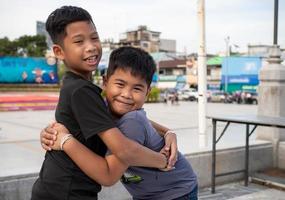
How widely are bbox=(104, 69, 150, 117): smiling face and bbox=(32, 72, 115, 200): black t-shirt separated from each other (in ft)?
0.51

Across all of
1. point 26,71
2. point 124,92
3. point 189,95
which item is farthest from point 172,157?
point 26,71

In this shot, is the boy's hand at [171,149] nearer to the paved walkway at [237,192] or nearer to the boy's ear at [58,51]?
the boy's ear at [58,51]

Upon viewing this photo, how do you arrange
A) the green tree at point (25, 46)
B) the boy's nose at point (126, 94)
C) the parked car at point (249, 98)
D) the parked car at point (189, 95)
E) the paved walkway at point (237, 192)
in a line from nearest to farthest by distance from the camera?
the boy's nose at point (126, 94) → the paved walkway at point (237, 192) → the parked car at point (249, 98) → the parked car at point (189, 95) → the green tree at point (25, 46)

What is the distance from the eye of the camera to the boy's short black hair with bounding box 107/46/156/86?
169cm

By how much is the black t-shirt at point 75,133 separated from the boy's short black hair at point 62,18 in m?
0.16

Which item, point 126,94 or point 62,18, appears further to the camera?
point 126,94

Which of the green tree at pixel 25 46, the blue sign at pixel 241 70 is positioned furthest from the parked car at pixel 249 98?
the green tree at pixel 25 46

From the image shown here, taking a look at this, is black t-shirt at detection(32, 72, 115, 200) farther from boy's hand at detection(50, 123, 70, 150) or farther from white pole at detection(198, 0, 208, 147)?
white pole at detection(198, 0, 208, 147)

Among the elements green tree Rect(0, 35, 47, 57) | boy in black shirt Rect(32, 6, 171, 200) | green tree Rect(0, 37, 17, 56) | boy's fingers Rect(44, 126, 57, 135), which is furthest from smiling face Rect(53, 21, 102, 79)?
green tree Rect(0, 37, 17, 56)

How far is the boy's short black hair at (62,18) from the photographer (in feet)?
5.04

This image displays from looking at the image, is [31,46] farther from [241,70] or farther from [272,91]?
[272,91]

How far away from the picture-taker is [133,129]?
161 centimetres

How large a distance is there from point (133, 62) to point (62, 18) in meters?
0.35

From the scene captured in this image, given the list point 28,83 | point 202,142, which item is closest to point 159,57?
point 28,83
